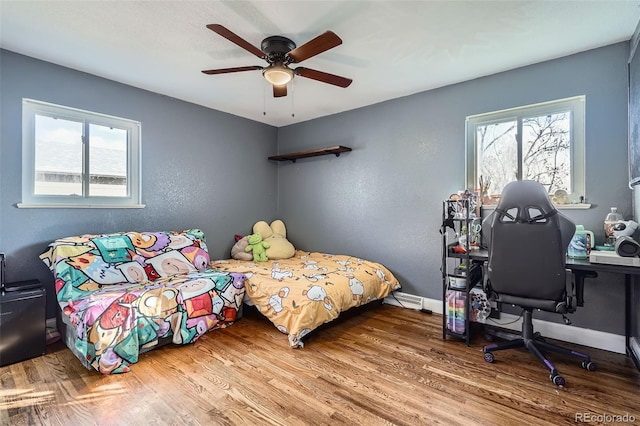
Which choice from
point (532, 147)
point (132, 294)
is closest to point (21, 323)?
point (132, 294)

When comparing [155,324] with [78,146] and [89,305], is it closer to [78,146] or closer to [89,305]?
[89,305]

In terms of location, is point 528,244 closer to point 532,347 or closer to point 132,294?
point 532,347

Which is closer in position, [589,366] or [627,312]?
[589,366]

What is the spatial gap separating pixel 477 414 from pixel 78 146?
13.0 ft

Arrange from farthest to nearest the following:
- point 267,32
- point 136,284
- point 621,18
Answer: point 136,284 < point 267,32 < point 621,18

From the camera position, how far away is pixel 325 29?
226 cm

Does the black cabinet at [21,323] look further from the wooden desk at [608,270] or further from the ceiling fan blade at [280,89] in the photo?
the wooden desk at [608,270]

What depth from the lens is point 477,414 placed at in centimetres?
170

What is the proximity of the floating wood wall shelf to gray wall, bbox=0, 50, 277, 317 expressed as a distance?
0.33 metres

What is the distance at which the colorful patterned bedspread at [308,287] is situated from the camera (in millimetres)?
2602

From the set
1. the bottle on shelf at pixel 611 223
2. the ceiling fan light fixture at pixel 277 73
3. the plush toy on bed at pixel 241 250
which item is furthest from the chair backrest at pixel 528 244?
the plush toy on bed at pixel 241 250

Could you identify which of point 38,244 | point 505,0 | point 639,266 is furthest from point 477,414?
point 38,244

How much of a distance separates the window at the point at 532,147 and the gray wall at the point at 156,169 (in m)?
2.98

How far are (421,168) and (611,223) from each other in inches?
66.6
